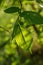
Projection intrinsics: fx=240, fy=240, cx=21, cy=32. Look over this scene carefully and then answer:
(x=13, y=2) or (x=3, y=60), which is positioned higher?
(x=13, y=2)

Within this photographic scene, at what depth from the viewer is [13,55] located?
2.91m

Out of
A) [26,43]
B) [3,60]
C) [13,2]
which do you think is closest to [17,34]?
[26,43]

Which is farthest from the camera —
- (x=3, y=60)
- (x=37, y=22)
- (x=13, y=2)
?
(x=3, y=60)

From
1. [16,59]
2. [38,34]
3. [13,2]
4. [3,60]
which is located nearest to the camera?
[13,2]

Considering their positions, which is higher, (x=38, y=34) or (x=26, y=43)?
(x=26, y=43)

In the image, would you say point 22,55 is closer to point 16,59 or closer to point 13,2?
point 16,59

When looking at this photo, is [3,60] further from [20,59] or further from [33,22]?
[33,22]

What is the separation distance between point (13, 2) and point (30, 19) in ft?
1.38

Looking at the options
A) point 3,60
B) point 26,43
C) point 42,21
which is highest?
point 42,21

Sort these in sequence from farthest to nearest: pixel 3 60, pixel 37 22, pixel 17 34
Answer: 1. pixel 3 60
2. pixel 17 34
3. pixel 37 22

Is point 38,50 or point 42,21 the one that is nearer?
point 42,21

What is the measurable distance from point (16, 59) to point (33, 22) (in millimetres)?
2086

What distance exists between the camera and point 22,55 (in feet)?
9.45

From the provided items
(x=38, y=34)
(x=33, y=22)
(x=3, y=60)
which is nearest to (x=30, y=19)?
(x=33, y=22)
